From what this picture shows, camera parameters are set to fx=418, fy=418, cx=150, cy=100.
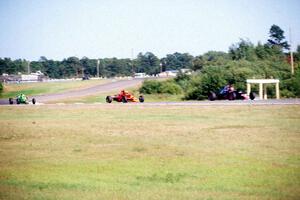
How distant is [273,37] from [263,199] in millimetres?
126374

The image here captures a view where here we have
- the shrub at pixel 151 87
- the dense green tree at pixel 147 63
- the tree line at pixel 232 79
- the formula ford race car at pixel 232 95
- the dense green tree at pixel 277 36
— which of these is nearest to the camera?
the formula ford race car at pixel 232 95

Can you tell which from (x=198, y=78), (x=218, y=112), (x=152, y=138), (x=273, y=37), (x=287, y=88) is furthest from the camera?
(x=273, y=37)

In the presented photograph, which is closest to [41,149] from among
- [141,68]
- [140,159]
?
[140,159]

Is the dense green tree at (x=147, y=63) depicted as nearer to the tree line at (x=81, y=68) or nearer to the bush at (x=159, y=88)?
the tree line at (x=81, y=68)

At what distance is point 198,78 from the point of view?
5466cm

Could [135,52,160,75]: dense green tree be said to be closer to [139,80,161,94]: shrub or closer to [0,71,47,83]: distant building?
[0,71,47,83]: distant building

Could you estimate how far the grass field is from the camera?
931cm

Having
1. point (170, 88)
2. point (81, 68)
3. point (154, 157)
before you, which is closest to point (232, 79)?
point (170, 88)

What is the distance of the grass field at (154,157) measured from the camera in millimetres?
9312

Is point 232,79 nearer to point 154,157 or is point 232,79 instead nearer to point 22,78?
point 154,157

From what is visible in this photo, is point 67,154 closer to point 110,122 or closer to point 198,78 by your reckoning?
point 110,122

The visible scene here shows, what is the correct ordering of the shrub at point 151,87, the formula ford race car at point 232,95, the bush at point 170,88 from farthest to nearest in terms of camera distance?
the shrub at point 151,87 → the bush at point 170,88 → the formula ford race car at point 232,95

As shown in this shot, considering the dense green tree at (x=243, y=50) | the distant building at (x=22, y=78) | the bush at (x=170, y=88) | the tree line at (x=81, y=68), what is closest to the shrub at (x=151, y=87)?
the bush at (x=170, y=88)

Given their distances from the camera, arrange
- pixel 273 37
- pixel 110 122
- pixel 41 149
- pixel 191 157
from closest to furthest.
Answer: pixel 191 157 < pixel 41 149 < pixel 110 122 < pixel 273 37
